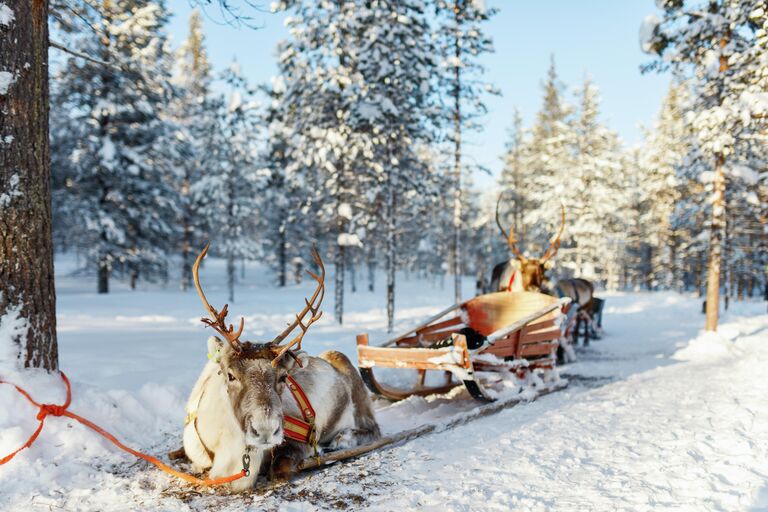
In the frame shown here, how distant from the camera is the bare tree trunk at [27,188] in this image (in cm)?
459

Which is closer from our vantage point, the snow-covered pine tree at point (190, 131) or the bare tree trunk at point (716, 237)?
the bare tree trunk at point (716, 237)

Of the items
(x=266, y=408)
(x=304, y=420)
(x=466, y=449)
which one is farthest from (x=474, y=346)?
(x=266, y=408)

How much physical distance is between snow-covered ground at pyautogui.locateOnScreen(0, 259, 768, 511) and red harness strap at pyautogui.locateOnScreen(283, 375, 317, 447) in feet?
1.12

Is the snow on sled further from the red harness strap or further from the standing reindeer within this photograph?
the red harness strap

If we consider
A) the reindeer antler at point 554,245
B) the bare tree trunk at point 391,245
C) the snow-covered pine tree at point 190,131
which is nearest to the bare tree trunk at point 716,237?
the reindeer antler at point 554,245

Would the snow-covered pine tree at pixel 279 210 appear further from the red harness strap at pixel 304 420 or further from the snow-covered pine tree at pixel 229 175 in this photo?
the red harness strap at pixel 304 420

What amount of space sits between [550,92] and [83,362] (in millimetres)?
38212

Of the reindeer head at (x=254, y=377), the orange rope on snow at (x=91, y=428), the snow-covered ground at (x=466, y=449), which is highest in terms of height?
the reindeer head at (x=254, y=377)

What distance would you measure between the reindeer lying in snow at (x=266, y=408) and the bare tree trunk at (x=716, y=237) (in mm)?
13416

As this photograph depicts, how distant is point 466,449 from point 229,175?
26.6 meters

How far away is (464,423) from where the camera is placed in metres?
6.26

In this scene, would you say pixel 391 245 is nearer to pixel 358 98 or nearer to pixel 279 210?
pixel 358 98

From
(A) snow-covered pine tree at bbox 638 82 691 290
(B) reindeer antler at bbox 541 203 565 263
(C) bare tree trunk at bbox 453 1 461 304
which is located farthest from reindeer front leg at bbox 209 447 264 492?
(A) snow-covered pine tree at bbox 638 82 691 290

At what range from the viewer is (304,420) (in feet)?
15.5
